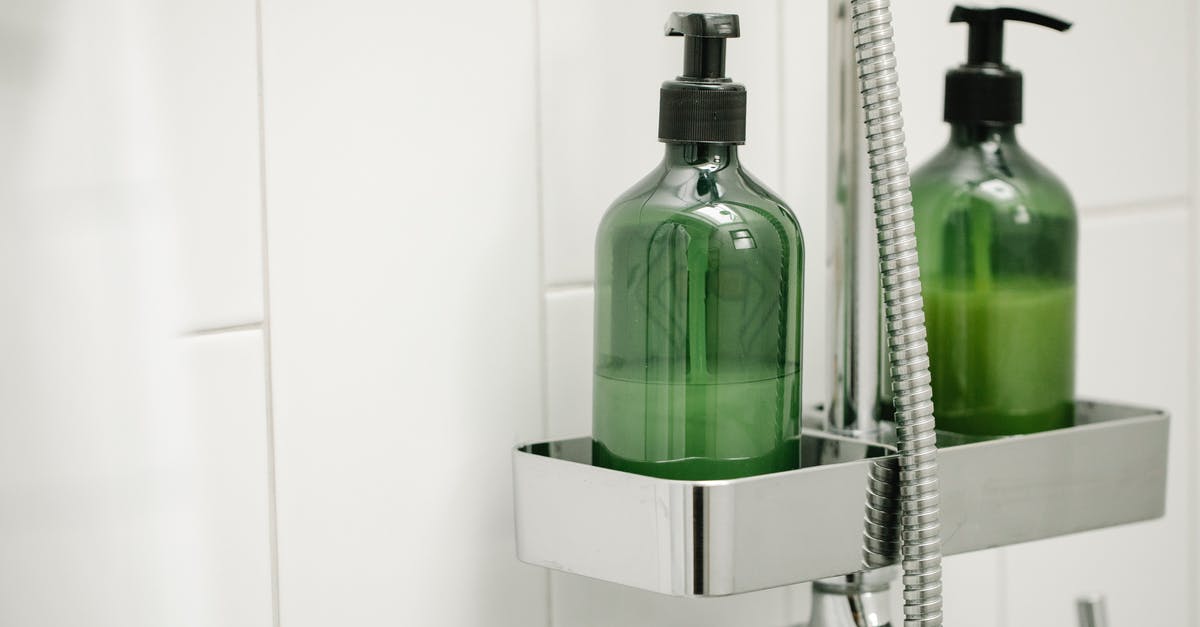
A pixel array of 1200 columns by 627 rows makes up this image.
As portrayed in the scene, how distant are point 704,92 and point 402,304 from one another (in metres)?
0.15

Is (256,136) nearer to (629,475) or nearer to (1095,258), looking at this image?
(629,475)

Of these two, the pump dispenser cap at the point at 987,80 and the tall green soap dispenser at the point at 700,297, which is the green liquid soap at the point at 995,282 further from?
the tall green soap dispenser at the point at 700,297

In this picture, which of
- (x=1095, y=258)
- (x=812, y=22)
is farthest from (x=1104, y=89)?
(x=812, y=22)

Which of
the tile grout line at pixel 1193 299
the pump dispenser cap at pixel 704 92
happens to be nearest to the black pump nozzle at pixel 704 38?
the pump dispenser cap at pixel 704 92

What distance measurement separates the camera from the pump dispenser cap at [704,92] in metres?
0.50

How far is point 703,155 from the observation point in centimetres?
51

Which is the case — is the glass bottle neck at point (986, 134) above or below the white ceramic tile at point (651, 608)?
above

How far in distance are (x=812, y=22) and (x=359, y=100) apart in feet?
0.85

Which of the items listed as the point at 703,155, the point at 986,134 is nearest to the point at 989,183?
the point at 986,134

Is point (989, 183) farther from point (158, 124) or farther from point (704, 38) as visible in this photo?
point (158, 124)

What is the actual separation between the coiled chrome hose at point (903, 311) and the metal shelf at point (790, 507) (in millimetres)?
21

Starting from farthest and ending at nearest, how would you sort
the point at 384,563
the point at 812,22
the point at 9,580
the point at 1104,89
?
the point at 1104,89, the point at 812,22, the point at 384,563, the point at 9,580

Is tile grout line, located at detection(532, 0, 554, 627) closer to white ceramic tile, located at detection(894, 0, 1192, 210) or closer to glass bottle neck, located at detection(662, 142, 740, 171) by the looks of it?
glass bottle neck, located at detection(662, 142, 740, 171)

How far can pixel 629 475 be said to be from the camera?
50 cm
